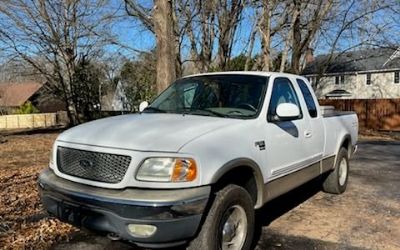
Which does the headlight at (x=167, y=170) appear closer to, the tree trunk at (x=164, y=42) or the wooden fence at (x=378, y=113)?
the tree trunk at (x=164, y=42)

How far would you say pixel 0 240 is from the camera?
185 inches

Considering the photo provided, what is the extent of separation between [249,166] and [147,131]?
1051 millimetres

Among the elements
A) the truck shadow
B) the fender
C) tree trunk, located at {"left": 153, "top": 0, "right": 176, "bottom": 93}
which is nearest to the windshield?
the fender

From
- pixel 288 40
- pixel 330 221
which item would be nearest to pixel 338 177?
pixel 330 221

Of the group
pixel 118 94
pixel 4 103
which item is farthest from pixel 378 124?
pixel 4 103

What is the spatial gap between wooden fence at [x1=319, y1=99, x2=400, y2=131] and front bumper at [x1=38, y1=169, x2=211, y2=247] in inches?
953

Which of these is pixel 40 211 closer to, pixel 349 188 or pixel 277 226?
pixel 277 226

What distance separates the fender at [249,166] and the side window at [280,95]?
72 centimetres

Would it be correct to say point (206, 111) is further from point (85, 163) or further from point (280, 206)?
point (280, 206)

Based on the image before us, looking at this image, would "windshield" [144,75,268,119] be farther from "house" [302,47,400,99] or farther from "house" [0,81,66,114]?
"house" [0,81,66,114]

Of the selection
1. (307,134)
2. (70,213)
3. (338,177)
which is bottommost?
(338,177)

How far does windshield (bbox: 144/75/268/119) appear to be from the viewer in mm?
4801

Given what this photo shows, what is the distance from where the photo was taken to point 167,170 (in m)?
3.56

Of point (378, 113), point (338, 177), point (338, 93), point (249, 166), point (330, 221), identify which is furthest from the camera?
point (338, 93)
